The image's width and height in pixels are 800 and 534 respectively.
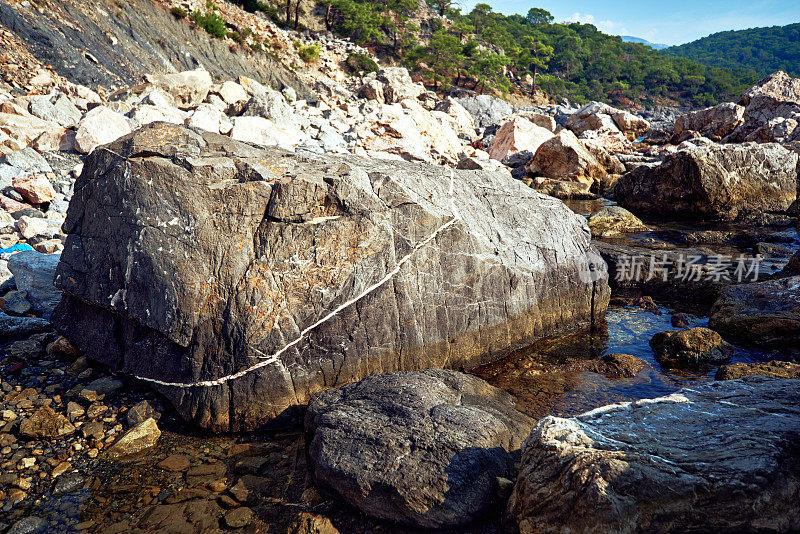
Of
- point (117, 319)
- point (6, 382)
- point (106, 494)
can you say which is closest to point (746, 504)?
point (106, 494)

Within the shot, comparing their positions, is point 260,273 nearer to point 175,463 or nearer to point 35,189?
point 175,463

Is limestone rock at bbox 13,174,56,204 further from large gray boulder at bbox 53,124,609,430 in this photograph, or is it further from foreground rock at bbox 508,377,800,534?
foreground rock at bbox 508,377,800,534

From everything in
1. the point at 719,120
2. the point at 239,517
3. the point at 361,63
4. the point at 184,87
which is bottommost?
the point at 239,517

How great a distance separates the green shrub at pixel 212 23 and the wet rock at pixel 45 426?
30.0 m

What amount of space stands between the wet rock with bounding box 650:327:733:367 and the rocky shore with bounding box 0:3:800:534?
3 centimetres

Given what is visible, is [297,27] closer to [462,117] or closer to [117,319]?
[462,117]

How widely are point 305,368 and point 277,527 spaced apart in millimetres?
1503

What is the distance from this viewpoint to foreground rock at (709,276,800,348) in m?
6.34

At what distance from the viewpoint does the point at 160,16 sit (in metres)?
26.2

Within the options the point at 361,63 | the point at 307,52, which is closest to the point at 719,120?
the point at 361,63

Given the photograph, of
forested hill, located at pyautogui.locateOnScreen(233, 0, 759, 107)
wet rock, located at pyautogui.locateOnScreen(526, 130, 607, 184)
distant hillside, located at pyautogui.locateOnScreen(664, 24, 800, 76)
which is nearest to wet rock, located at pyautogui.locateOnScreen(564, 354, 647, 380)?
wet rock, located at pyautogui.locateOnScreen(526, 130, 607, 184)

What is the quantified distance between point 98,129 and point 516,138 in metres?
16.4

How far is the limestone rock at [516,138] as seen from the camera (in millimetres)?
21781

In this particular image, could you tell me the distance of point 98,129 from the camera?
11.4m
